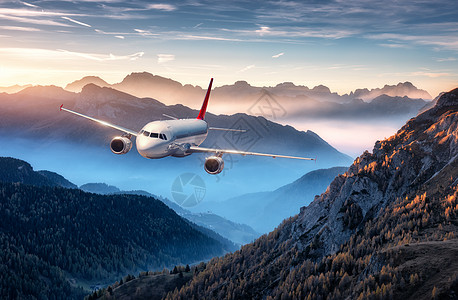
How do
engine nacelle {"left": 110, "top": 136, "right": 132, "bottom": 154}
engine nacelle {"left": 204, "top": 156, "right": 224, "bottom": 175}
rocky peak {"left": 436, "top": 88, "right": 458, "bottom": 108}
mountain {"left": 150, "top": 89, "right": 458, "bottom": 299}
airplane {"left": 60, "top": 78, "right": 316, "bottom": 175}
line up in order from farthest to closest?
rocky peak {"left": 436, "top": 88, "right": 458, "bottom": 108}
engine nacelle {"left": 110, "top": 136, "right": 132, "bottom": 154}
engine nacelle {"left": 204, "top": 156, "right": 224, "bottom": 175}
airplane {"left": 60, "top": 78, "right": 316, "bottom": 175}
mountain {"left": 150, "top": 89, "right": 458, "bottom": 299}

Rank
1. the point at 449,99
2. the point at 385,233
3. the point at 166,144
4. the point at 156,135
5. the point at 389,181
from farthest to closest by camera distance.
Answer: the point at 449,99 → the point at 389,181 → the point at 385,233 → the point at 156,135 → the point at 166,144

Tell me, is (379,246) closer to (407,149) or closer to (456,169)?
(456,169)

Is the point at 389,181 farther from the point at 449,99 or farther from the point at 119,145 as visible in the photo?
the point at 119,145

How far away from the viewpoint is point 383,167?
9144 cm

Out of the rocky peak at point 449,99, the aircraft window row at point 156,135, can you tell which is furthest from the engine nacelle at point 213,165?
the rocky peak at point 449,99

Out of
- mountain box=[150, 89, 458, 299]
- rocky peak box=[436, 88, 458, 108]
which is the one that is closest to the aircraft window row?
mountain box=[150, 89, 458, 299]

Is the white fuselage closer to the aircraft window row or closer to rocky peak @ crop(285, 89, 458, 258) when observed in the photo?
the aircraft window row

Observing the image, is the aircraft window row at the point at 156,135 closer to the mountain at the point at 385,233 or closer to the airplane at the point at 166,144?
the airplane at the point at 166,144

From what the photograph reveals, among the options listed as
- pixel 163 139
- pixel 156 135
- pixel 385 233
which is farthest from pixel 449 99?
pixel 156 135

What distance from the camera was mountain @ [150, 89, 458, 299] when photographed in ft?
125

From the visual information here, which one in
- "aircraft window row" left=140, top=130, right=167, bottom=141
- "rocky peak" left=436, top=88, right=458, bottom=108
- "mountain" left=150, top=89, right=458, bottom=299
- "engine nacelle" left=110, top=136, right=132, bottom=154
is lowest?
"mountain" left=150, top=89, right=458, bottom=299

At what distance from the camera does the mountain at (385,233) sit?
38.1 m

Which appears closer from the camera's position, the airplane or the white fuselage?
the white fuselage

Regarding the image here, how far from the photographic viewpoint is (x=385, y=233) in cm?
6931
